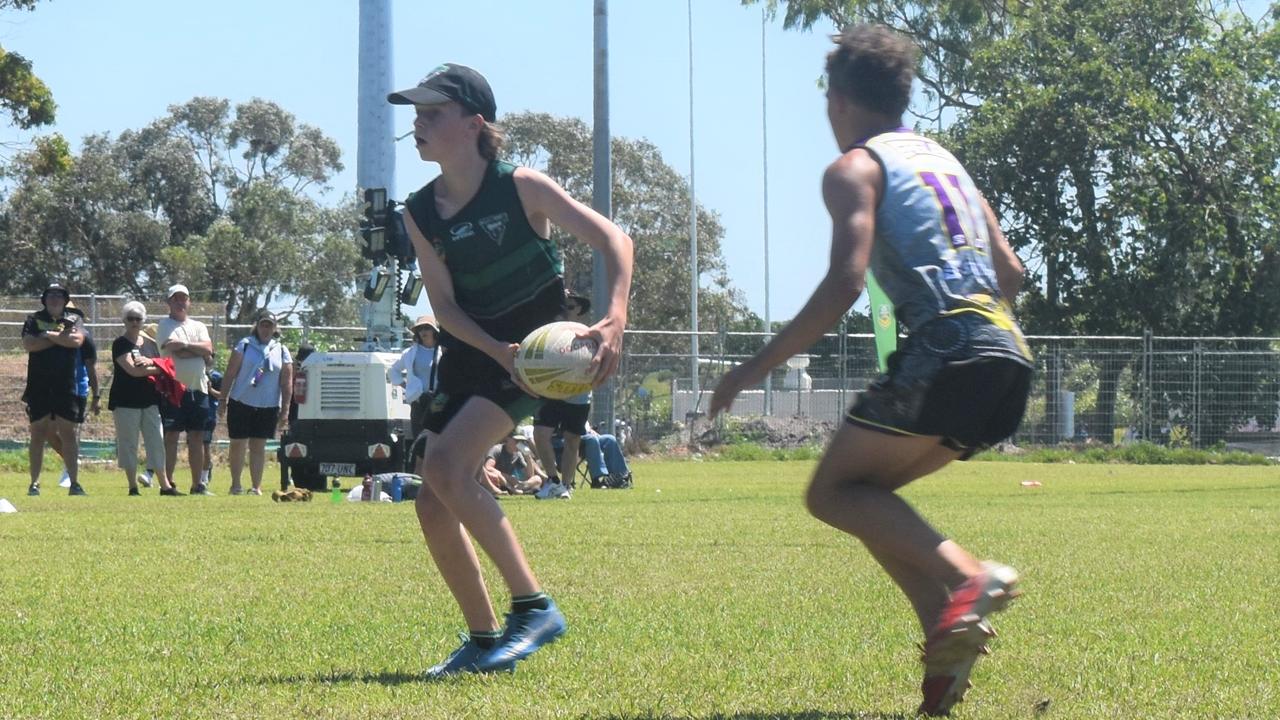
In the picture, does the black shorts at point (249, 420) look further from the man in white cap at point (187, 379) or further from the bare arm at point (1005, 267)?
the bare arm at point (1005, 267)

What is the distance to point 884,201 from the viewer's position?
170 inches

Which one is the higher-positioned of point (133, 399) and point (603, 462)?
point (133, 399)

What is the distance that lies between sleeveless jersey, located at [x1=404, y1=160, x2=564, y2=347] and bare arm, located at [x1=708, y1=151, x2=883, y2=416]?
45.8 inches

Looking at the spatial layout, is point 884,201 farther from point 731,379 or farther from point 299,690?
point 299,690

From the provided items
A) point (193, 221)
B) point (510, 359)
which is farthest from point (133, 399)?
point (193, 221)

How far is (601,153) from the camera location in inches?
1083

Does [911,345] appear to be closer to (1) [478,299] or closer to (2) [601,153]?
(1) [478,299]

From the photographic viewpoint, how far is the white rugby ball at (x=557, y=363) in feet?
16.0

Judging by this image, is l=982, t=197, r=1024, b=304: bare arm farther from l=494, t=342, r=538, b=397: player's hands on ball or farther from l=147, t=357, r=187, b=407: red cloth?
l=147, t=357, r=187, b=407: red cloth

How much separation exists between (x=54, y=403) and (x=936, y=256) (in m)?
12.8

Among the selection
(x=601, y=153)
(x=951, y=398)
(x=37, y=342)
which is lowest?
(x=951, y=398)

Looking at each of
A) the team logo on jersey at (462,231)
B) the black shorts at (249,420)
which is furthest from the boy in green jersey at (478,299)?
the black shorts at (249,420)

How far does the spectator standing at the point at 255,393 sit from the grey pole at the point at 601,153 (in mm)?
9600

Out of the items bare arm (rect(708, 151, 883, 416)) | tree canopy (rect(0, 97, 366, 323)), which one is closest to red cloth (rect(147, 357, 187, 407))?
bare arm (rect(708, 151, 883, 416))
